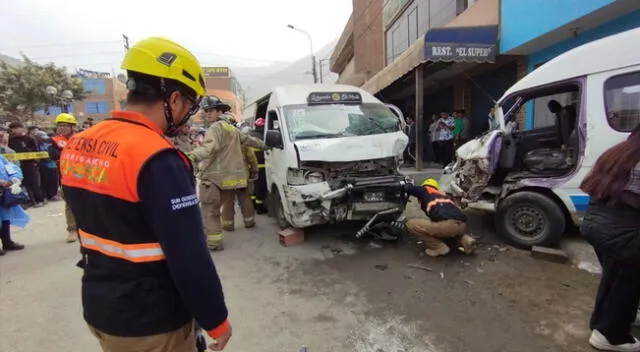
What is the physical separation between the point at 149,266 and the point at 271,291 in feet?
9.19

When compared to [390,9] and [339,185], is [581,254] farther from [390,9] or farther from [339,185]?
[390,9]

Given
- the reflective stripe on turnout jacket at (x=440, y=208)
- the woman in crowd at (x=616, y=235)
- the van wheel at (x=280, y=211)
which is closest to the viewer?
the woman in crowd at (x=616, y=235)

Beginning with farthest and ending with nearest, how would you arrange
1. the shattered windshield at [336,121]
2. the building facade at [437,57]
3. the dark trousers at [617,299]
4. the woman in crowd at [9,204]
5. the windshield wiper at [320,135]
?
the building facade at [437,57], the woman in crowd at [9,204], the shattered windshield at [336,121], the windshield wiper at [320,135], the dark trousers at [617,299]

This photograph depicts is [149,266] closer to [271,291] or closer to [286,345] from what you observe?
[286,345]

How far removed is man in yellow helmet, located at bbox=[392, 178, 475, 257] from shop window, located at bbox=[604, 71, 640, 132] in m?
1.87

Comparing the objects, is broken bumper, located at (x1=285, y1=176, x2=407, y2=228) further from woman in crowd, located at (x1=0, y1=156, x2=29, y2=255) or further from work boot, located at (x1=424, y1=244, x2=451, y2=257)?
woman in crowd, located at (x1=0, y1=156, x2=29, y2=255)

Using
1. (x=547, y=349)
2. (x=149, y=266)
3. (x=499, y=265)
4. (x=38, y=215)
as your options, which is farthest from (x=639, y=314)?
(x=38, y=215)

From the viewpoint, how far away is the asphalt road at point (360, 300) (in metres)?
3.04

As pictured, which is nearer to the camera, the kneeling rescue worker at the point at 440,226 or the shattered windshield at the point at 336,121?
the kneeling rescue worker at the point at 440,226

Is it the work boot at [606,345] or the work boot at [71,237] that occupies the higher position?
the work boot at [71,237]

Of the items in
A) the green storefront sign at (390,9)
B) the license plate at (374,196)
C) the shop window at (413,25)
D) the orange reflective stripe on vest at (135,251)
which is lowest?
the license plate at (374,196)

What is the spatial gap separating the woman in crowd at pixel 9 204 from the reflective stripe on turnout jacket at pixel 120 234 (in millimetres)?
5240

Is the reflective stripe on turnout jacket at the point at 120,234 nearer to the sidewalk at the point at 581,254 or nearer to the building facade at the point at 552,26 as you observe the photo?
the sidewalk at the point at 581,254

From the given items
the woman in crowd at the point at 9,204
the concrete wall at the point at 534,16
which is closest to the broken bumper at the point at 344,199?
the woman in crowd at the point at 9,204
